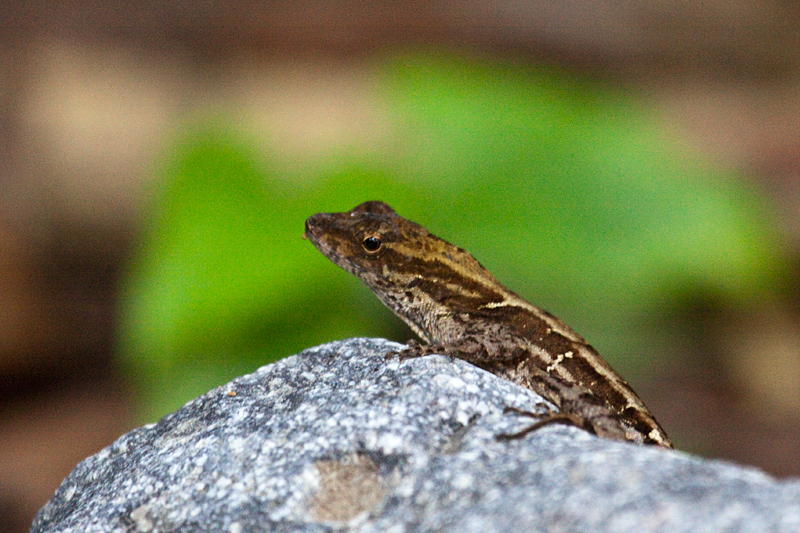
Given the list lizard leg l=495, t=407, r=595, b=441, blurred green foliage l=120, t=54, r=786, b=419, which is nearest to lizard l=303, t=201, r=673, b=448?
lizard leg l=495, t=407, r=595, b=441

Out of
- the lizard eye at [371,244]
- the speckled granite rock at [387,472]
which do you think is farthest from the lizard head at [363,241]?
the speckled granite rock at [387,472]

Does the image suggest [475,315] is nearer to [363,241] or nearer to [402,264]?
[402,264]

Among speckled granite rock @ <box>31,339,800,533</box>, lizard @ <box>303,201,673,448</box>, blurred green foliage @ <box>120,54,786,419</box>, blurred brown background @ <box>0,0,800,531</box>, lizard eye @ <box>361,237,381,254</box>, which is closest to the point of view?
speckled granite rock @ <box>31,339,800,533</box>

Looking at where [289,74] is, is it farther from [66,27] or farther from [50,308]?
[50,308]

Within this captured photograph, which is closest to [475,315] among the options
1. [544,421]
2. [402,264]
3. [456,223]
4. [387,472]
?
[402,264]

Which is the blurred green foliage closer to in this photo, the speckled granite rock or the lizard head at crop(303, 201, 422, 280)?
the lizard head at crop(303, 201, 422, 280)

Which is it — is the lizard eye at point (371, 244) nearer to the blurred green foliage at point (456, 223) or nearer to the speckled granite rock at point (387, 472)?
the speckled granite rock at point (387, 472)

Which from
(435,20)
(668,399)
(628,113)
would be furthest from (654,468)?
(435,20)

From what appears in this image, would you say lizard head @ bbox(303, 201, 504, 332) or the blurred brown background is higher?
the blurred brown background
